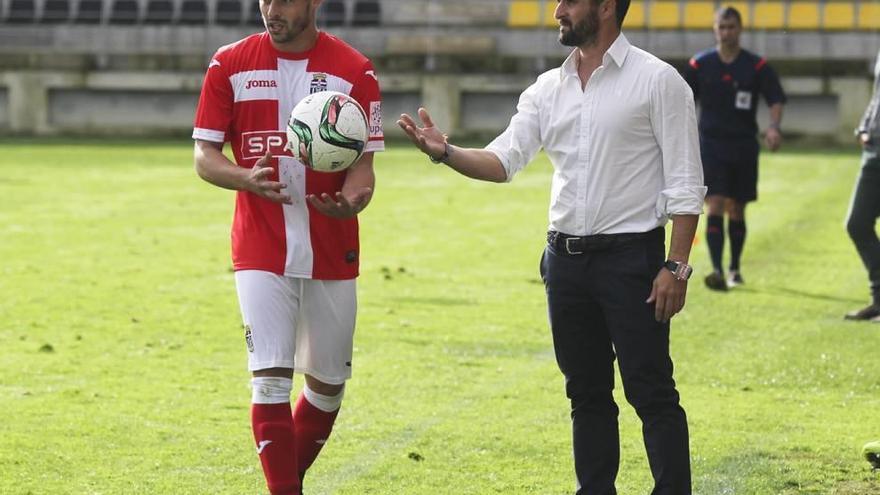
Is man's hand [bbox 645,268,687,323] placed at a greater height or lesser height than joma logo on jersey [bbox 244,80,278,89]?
lesser

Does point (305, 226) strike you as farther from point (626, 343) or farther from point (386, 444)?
point (386, 444)

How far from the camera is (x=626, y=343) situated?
18.8 feet

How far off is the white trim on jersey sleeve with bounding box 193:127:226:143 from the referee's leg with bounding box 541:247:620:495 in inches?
51.4

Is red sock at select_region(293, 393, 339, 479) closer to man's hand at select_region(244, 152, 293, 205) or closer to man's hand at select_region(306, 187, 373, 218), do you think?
man's hand at select_region(306, 187, 373, 218)

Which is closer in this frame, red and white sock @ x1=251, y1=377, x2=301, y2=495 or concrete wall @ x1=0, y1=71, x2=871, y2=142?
red and white sock @ x1=251, y1=377, x2=301, y2=495

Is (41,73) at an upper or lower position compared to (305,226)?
lower

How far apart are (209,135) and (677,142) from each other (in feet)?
5.74

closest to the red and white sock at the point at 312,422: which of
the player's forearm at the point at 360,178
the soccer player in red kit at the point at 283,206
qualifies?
the soccer player in red kit at the point at 283,206

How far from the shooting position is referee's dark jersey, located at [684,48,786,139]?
1366 cm

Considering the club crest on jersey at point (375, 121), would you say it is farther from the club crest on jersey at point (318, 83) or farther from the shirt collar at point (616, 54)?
the shirt collar at point (616, 54)

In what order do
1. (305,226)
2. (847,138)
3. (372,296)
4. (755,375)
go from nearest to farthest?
(305,226)
(755,375)
(372,296)
(847,138)

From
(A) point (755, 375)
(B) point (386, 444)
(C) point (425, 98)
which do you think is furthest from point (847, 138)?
(B) point (386, 444)

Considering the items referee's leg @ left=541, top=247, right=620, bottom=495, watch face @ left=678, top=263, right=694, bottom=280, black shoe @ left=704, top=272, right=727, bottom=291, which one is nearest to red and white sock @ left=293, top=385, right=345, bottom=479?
referee's leg @ left=541, top=247, right=620, bottom=495

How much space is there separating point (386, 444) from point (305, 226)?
1915 mm
